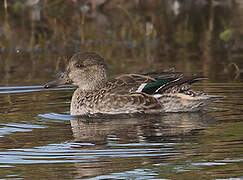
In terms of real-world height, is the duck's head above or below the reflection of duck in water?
above

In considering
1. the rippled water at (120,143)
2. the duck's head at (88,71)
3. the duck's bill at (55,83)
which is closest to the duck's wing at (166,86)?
the rippled water at (120,143)

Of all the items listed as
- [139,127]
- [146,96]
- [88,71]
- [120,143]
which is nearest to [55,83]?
[88,71]

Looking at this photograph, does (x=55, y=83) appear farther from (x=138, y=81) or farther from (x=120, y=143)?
(x=120, y=143)

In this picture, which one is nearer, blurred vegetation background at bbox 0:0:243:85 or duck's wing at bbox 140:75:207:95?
duck's wing at bbox 140:75:207:95

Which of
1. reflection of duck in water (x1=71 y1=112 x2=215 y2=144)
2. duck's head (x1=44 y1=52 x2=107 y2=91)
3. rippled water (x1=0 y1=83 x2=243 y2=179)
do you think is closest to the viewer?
rippled water (x1=0 y1=83 x2=243 y2=179)

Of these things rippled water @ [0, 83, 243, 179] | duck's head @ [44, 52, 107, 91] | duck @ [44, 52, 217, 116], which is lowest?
rippled water @ [0, 83, 243, 179]

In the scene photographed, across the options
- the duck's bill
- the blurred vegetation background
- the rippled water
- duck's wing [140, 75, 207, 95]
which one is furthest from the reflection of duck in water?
the blurred vegetation background

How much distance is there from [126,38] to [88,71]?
6.69m

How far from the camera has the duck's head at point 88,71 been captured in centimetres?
961

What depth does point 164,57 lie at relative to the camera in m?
14.4

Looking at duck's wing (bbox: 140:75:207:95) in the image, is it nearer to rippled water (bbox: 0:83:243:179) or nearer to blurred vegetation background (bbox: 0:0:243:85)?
rippled water (bbox: 0:83:243:179)

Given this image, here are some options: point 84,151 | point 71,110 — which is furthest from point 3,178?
point 71,110

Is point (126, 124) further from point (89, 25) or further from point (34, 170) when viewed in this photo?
point (89, 25)

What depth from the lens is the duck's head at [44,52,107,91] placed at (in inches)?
378
